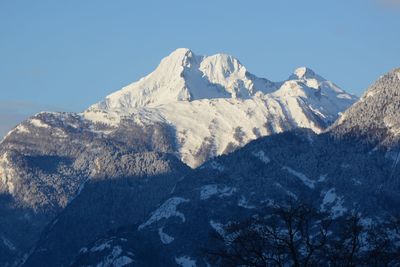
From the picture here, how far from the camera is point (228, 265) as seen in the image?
427 feet

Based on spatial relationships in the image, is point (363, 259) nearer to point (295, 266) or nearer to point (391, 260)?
point (391, 260)

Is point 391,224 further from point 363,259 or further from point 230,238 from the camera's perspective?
point 230,238

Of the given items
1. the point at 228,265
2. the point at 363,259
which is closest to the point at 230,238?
the point at 228,265

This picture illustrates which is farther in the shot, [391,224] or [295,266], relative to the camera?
[391,224]

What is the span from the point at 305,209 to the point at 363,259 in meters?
9.73

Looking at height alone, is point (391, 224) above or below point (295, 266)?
above

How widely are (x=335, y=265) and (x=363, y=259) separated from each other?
124 inches

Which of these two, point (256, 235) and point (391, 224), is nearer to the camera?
point (256, 235)

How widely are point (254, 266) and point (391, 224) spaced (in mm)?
16660

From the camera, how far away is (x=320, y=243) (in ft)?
423

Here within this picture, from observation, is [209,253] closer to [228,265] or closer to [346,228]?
[228,265]

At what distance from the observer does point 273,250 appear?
134 m

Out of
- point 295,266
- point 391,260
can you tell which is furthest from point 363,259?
point 295,266

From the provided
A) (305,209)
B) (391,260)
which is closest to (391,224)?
(391,260)
